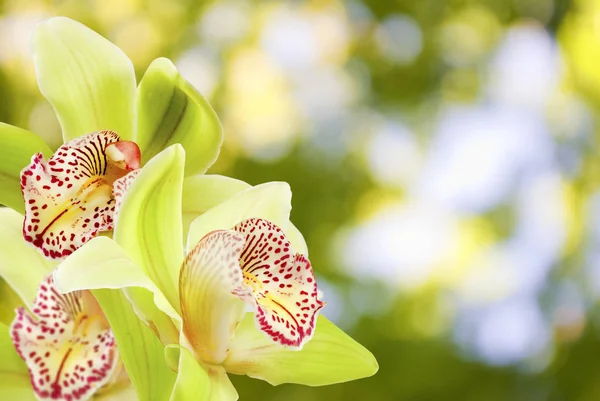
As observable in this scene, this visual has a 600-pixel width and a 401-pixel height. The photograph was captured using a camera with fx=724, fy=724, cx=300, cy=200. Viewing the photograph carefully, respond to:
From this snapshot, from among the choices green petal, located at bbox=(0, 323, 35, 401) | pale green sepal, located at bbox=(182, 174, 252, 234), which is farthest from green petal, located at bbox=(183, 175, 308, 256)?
green petal, located at bbox=(0, 323, 35, 401)

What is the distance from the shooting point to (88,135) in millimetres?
322

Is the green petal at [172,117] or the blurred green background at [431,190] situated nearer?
the green petal at [172,117]

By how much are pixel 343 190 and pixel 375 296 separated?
39 cm

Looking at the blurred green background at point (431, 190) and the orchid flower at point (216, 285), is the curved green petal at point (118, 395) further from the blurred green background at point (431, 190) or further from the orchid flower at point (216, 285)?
the blurred green background at point (431, 190)

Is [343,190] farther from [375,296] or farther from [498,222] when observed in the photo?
[498,222]

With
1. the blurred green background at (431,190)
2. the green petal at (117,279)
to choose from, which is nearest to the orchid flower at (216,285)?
the green petal at (117,279)

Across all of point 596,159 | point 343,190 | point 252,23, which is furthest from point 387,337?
point 252,23

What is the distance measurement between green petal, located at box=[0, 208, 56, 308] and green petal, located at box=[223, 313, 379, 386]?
11cm

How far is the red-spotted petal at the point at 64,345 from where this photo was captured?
314 mm

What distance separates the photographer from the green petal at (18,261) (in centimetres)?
36

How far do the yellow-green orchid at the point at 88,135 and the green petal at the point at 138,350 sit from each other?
3 cm

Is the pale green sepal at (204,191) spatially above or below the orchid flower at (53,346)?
above

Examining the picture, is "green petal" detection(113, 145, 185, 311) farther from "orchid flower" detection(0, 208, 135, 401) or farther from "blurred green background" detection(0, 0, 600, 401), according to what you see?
"blurred green background" detection(0, 0, 600, 401)

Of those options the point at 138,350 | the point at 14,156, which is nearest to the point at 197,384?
the point at 138,350
